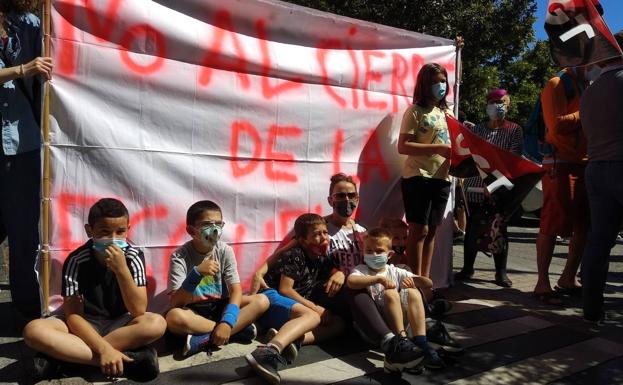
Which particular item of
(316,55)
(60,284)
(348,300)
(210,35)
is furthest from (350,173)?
(60,284)

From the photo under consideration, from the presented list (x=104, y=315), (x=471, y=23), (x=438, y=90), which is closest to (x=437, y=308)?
(x=438, y=90)

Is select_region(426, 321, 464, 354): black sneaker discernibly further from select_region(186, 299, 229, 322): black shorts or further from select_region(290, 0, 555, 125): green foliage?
select_region(290, 0, 555, 125): green foliage

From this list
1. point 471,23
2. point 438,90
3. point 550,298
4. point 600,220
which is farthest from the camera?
point 471,23

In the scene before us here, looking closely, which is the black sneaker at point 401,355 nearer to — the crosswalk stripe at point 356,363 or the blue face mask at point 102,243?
the crosswalk stripe at point 356,363

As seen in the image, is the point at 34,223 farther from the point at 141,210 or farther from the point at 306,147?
the point at 306,147

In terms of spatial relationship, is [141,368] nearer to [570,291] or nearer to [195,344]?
[195,344]

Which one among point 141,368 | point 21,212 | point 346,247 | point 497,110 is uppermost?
point 497,110

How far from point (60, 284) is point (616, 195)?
3257mm

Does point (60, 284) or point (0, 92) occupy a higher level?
point (0, 92)

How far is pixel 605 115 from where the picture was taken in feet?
10.5

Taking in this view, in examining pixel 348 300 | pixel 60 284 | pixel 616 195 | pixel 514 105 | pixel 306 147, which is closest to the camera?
pixel 60 284

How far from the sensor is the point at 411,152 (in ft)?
12.1

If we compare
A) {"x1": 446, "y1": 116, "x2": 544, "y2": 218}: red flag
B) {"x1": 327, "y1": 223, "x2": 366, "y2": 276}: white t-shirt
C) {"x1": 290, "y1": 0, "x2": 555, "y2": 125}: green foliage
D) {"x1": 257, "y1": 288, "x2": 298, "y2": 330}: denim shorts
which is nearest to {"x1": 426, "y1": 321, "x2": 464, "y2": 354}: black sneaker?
{"x1": 327, "y1": 223, "x2": 366, "y2": 276}: white t-shirt

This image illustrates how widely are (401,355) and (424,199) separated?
4.89 feet
